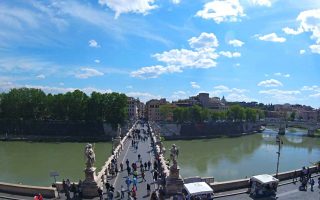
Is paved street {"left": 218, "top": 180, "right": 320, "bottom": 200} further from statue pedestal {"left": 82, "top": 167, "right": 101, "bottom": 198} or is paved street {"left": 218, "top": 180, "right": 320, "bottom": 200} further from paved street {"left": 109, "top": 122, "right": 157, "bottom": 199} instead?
statue pedestal {"left": 82, "top": 167, "right": 101, "bottom": 198}

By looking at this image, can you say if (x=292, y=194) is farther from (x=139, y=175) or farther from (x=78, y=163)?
(x=78, y=163)

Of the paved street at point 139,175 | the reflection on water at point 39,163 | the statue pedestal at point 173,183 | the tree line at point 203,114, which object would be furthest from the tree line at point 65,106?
the statue pedestal at point 173,183

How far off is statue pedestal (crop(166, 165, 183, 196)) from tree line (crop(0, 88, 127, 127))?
49.9m

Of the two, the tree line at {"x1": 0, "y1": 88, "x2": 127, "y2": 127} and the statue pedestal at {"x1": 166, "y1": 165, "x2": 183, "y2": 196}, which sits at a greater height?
the tree line at {"x1": 0, "y1": 88, "x2": 127, "y2": 127}

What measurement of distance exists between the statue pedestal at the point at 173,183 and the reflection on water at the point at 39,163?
12894mm

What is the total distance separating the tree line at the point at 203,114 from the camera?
3460 inches

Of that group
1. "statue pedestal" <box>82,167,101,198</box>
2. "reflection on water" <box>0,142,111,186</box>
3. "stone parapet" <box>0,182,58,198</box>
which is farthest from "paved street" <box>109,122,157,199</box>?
"reflection on water" <box>0,142,111,186</box>

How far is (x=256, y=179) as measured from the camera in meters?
16.9

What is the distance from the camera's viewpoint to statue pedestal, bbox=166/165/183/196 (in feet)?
54.5

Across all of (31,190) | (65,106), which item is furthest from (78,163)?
(65,106)

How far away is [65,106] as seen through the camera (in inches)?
2677

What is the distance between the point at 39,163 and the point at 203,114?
5515cm

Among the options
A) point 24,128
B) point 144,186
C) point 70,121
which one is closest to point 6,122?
point 24,128

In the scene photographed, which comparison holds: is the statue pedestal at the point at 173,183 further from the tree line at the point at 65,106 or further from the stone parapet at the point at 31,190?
the tree line at the point at 65,106
